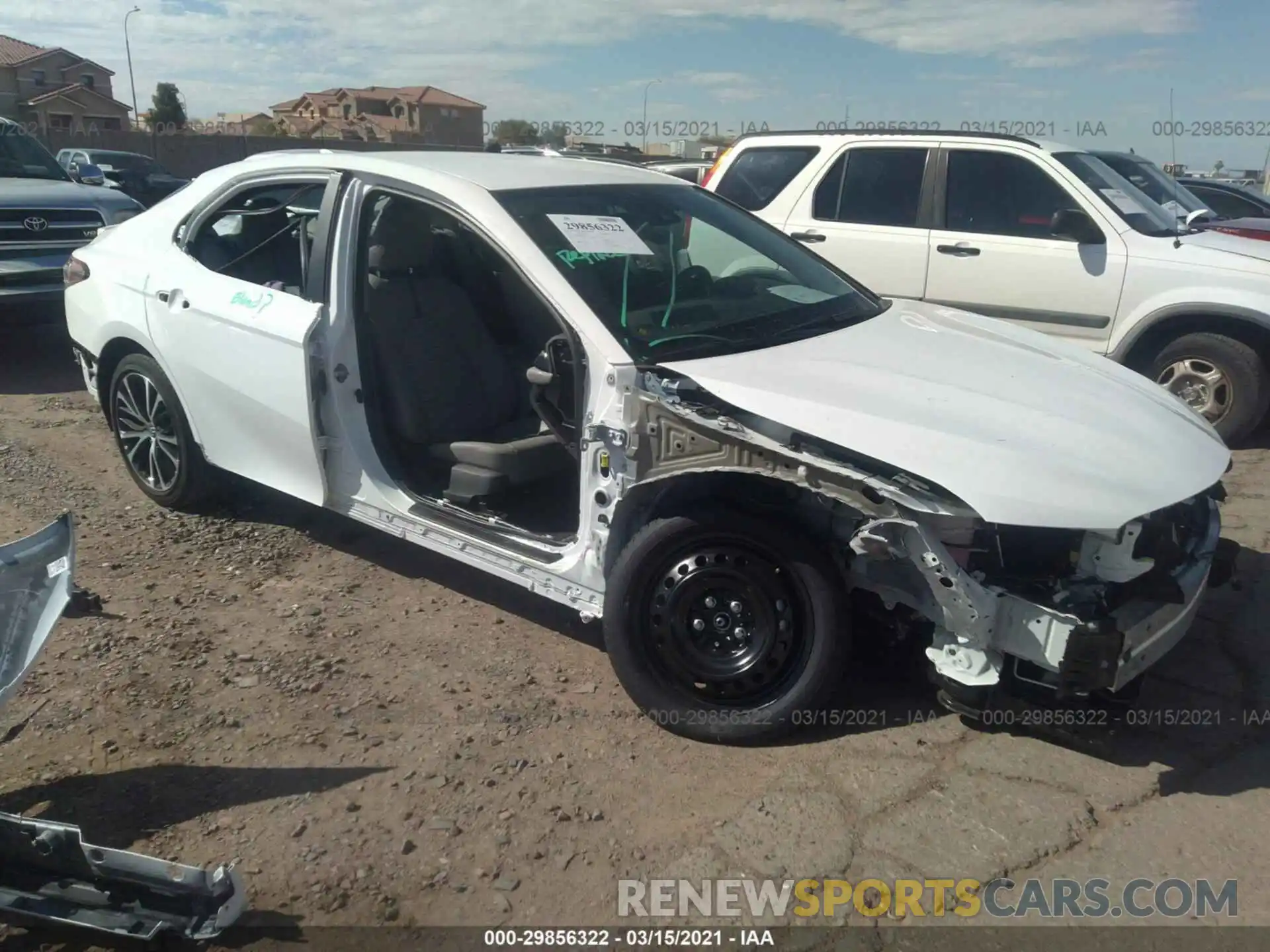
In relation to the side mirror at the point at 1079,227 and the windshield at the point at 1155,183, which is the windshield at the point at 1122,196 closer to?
the side mirror at the point at 1079,227

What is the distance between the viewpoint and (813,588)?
3.01 meters

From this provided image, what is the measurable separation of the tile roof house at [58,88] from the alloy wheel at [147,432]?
4676 centimetres

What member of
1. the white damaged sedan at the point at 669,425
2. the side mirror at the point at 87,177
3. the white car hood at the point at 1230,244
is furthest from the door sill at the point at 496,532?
the side mirror at the point at 87,177

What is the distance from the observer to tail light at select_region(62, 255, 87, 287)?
201 inches

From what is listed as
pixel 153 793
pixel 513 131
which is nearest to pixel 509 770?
pixel 153 793

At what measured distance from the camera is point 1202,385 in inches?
244

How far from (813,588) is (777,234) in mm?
2105

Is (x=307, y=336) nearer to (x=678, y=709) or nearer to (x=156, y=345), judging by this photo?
(x=156, y=345)

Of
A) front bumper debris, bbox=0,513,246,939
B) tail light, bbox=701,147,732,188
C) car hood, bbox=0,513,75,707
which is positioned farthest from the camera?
tail light, bbox=701,147,732,188

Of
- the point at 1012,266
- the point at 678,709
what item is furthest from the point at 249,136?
the point at 678,709

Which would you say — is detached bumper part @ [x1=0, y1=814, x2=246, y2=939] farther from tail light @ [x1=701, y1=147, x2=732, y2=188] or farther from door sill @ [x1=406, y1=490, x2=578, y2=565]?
tail light @ [x1=701, y1=147, x2=732, y2=188]

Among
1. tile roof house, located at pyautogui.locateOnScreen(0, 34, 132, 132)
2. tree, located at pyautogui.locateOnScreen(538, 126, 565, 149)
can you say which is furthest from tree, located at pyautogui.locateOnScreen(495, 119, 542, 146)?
tile roof house, located at pyautogui.locateOnScreen(0, 34, 132, 132)

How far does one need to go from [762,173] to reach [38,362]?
6249mm

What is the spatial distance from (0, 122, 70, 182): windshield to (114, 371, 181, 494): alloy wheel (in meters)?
5.30
